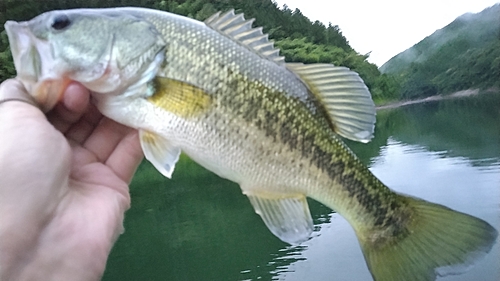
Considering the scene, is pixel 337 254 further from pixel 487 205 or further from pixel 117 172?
pixel 117 172

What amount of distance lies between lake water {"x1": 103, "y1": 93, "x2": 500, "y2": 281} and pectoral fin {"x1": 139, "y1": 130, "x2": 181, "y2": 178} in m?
7.74

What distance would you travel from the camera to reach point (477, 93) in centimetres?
3497

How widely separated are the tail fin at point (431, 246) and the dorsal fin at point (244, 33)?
0.69 meters

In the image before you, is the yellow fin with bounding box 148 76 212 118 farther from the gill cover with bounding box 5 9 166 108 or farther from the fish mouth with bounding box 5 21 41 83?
the fish mouth with bounding box 5 21 41 83

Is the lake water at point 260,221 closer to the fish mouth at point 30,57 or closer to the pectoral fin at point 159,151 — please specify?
the pectoral fin at point 159,151

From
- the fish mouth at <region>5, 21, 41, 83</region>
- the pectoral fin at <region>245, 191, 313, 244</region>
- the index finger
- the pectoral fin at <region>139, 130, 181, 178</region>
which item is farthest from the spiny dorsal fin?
the fish mouth at <region>5, 21, 41, 83</region>

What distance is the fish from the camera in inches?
55.7

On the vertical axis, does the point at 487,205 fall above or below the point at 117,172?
below

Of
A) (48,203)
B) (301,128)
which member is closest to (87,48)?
(48,203)

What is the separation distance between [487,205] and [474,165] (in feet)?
13.7

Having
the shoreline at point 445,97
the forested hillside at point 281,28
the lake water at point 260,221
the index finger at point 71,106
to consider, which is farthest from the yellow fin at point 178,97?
the shoreline at point 445,97

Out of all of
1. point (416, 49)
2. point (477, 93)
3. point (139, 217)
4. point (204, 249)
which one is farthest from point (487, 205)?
point (416, 49)

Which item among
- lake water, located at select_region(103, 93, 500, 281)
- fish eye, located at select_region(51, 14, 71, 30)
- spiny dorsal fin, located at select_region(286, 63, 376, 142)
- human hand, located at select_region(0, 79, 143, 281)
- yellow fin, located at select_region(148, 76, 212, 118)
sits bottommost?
lake water, located at select_region(103, 93, 500, 281)

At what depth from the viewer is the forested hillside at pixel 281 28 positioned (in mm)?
15453
